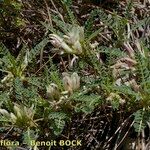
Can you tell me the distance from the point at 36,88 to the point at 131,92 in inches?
18.0

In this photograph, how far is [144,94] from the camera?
1.79 metres

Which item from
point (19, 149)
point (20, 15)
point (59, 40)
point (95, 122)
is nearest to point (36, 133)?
point (19, 149)

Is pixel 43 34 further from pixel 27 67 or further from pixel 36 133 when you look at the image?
pixel 36 133

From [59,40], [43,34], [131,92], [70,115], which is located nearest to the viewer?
[131,92]

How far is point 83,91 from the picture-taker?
1.87 metres

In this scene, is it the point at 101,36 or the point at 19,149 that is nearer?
the point at 19,149

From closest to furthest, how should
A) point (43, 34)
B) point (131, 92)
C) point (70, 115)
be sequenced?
point (131, 92)
point (70, 115)
point (43, 34)

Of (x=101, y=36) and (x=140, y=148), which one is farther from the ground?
(x=101, y=36)

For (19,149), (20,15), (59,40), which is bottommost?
(19,149)

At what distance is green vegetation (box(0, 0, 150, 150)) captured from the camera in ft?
5.96

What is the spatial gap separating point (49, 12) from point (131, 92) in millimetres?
827

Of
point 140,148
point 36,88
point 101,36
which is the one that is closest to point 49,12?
point 101,36

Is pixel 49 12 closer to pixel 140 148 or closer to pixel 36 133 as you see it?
pixel 36 133

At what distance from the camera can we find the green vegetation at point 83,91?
1816 mm
